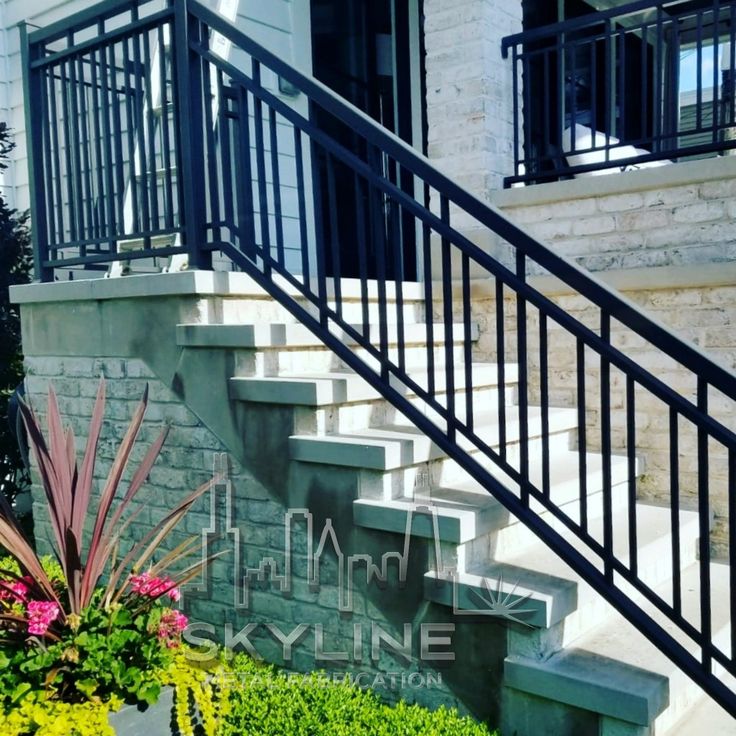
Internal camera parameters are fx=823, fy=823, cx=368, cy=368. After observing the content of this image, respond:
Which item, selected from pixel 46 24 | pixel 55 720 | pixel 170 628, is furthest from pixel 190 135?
pixel 46 24

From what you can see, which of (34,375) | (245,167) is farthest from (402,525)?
(34,375)

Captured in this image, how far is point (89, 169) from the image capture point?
13.0 ft

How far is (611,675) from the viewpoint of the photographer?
248cm

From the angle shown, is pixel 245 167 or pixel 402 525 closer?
pixel 402 525

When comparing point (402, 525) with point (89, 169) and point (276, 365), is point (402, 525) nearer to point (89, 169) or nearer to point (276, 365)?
point (276, 365)

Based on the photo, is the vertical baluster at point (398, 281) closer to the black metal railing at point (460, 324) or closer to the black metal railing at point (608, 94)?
the black metal railing at point (460, 324)

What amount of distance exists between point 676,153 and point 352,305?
1.81 metres

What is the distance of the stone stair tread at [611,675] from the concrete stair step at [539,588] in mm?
61

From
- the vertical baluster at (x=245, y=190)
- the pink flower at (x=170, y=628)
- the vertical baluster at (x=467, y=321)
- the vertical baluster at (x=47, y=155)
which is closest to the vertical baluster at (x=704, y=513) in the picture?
the vertical baluster at (x=467, y=321)

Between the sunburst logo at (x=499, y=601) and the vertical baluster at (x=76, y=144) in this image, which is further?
the vertical baluster at (x=76, y=144)

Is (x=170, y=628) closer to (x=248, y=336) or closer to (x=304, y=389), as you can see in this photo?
(x=304, y=389)

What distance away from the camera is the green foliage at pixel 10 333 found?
4996 millimetres

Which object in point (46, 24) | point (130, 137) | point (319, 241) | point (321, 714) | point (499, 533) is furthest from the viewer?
point (46, 24)

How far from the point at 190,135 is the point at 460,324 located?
1.73 m
